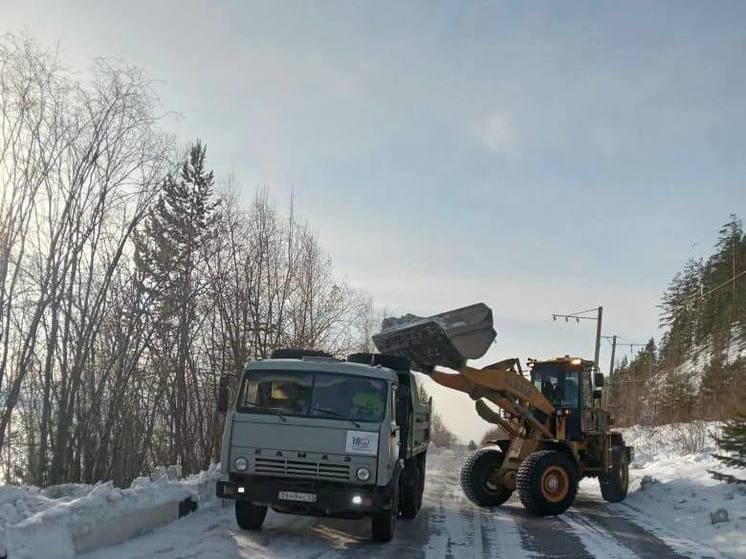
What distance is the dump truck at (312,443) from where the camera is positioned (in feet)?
30.1

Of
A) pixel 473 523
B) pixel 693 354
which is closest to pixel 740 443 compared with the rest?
pixel 473 523

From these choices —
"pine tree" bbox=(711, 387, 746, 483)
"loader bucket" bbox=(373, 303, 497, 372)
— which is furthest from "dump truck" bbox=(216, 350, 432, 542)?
"pine tree" bbox=(711, 387, 746, 483)

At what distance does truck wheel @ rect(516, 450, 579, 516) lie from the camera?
1298cm

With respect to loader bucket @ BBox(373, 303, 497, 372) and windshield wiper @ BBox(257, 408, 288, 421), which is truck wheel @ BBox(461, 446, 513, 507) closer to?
loader bucket @ BBox(373, 303, 497, 372)

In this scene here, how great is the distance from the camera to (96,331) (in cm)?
1639

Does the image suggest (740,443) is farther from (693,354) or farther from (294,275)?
(693,354)

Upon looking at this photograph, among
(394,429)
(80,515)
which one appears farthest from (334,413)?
(80,515)

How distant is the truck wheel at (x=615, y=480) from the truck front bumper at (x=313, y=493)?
816cm

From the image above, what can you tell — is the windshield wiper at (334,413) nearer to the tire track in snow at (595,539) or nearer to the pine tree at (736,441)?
the tire track in snow at (595,539)

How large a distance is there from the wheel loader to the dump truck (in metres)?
3.18

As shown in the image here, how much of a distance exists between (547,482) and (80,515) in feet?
28.1

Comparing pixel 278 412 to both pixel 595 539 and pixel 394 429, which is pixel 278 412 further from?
pixel 595 539

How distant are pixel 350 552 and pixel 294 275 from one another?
1807 cm

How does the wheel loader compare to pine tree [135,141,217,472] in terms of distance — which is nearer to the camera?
the wheel loader
